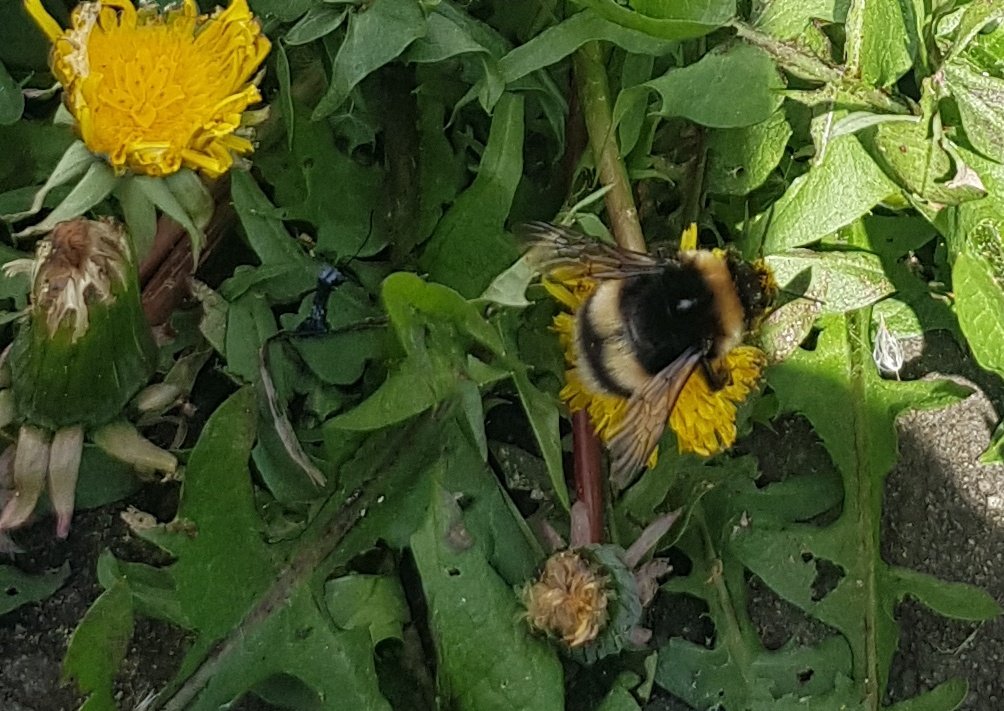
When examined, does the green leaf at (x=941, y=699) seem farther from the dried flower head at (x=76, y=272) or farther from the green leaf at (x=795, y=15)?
the dried flower head at (x=76, y=272)

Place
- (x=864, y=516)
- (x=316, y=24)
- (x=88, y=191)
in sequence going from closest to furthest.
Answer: (x=88, y=191) → (x=316, y=24) → (x=864, y=516)

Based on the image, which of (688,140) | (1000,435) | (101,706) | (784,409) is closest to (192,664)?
(101,706)

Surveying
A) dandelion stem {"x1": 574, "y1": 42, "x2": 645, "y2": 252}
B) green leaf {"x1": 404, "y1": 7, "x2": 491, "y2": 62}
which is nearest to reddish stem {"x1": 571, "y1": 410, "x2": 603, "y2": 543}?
dandelion stem {"x1": 574, "y1": 42, "x2": 645, "y2": 252}

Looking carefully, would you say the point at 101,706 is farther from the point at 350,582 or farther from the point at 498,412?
the point at 498,412

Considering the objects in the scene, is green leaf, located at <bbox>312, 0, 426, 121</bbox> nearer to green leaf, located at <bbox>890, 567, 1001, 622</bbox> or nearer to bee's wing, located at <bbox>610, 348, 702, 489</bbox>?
bee's wing, located at <bbox>610, 348, 702, 489</bbox>

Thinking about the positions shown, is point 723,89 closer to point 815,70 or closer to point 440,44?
point 815,70

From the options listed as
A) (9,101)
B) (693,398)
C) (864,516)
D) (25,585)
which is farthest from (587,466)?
(9,101)
